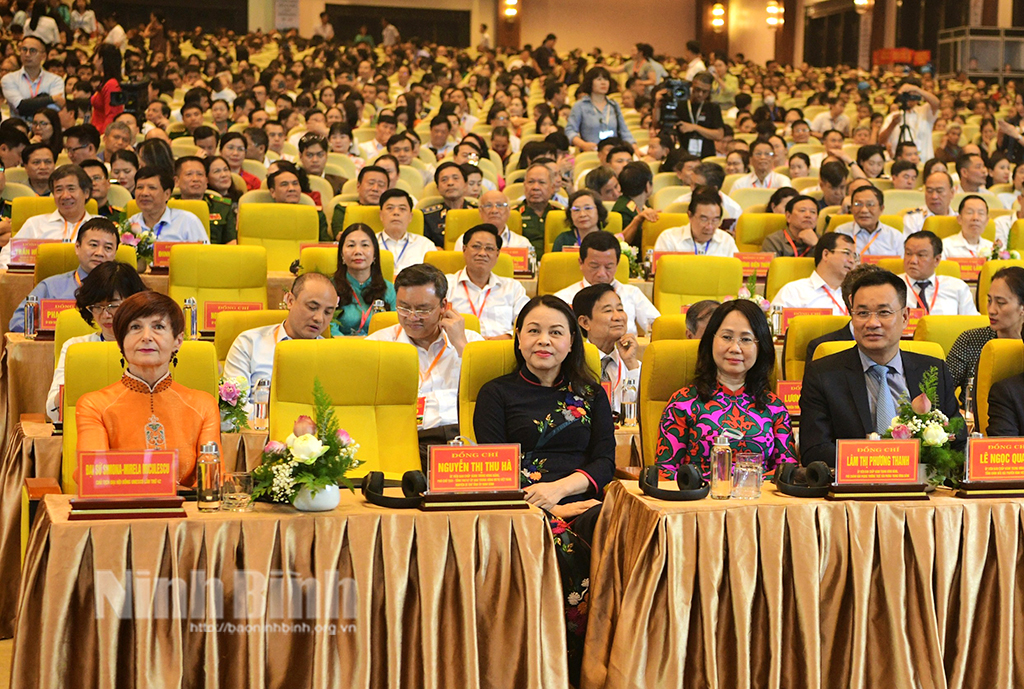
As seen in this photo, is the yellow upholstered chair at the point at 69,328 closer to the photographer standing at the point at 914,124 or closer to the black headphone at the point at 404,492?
the black headphone at the point at 404,492

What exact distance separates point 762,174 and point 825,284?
11.8 ft

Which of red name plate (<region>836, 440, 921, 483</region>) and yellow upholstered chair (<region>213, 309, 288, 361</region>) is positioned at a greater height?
yellow upholstered chair (<region>213, 309, 288, 361</region>)

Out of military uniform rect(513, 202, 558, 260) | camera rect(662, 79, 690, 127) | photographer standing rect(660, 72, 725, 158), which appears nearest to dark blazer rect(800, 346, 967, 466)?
military uniform rect(513, 202, 558, 260)

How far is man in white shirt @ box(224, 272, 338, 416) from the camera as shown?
393cm

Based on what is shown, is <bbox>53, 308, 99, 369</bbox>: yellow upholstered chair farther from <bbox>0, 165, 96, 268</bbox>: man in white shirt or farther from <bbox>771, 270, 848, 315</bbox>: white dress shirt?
<bbox>771, 270, 848, 315</bbox>: white dress shirt

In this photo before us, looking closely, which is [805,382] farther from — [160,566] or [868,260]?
[868,260]

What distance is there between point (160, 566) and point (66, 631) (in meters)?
0.22

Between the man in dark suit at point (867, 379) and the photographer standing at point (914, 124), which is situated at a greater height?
the photographer standing at point (914, 124)

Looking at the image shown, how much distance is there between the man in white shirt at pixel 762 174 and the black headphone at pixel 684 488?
20.1ft

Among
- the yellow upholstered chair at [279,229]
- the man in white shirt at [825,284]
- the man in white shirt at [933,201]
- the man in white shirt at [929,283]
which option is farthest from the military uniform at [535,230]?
the man in white shirt at [933,201]

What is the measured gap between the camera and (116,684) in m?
2.38

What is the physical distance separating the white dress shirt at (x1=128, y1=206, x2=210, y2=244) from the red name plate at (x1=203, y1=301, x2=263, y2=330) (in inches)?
61.0

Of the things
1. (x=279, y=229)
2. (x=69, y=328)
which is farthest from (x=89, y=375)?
(x=279, y=229)

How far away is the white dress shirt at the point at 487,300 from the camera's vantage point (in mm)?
5270
